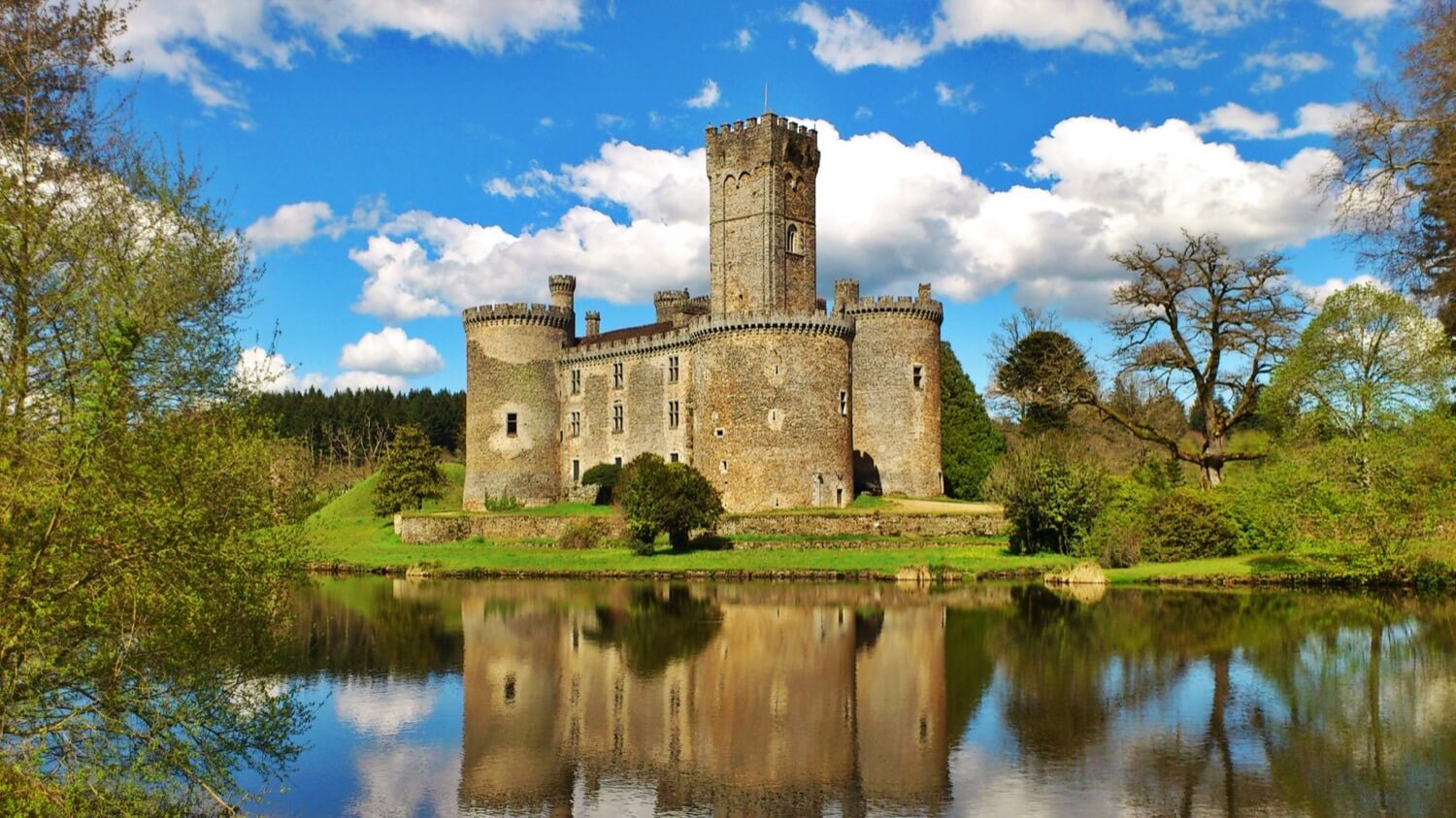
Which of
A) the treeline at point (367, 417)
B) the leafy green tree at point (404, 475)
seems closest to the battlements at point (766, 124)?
the leafy green tree at point (404, 475)

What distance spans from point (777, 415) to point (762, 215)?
7.66 meters

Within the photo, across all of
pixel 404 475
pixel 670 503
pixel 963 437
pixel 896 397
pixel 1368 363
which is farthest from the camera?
pixel 404 475

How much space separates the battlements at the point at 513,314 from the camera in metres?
52.4

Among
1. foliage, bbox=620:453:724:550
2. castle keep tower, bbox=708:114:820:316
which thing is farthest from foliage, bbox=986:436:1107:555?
castle keep tower, bbox=708:114:820:316

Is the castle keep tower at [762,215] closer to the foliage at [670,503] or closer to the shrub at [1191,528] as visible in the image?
the foliage at [670,503]

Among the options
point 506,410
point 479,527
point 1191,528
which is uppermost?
point 506,410

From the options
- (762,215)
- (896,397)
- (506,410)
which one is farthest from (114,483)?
(506,410)

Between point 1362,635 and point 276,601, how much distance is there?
17787 mm

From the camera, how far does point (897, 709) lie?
646 inches

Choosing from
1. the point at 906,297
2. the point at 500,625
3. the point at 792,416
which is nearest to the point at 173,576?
the point at 500,625

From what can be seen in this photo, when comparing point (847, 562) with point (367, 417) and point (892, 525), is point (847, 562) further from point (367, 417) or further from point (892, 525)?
point (367, 417)

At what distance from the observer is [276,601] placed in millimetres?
13969

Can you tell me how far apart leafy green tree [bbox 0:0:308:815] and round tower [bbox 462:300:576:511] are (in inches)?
1523

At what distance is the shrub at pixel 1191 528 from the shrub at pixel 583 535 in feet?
59.7
